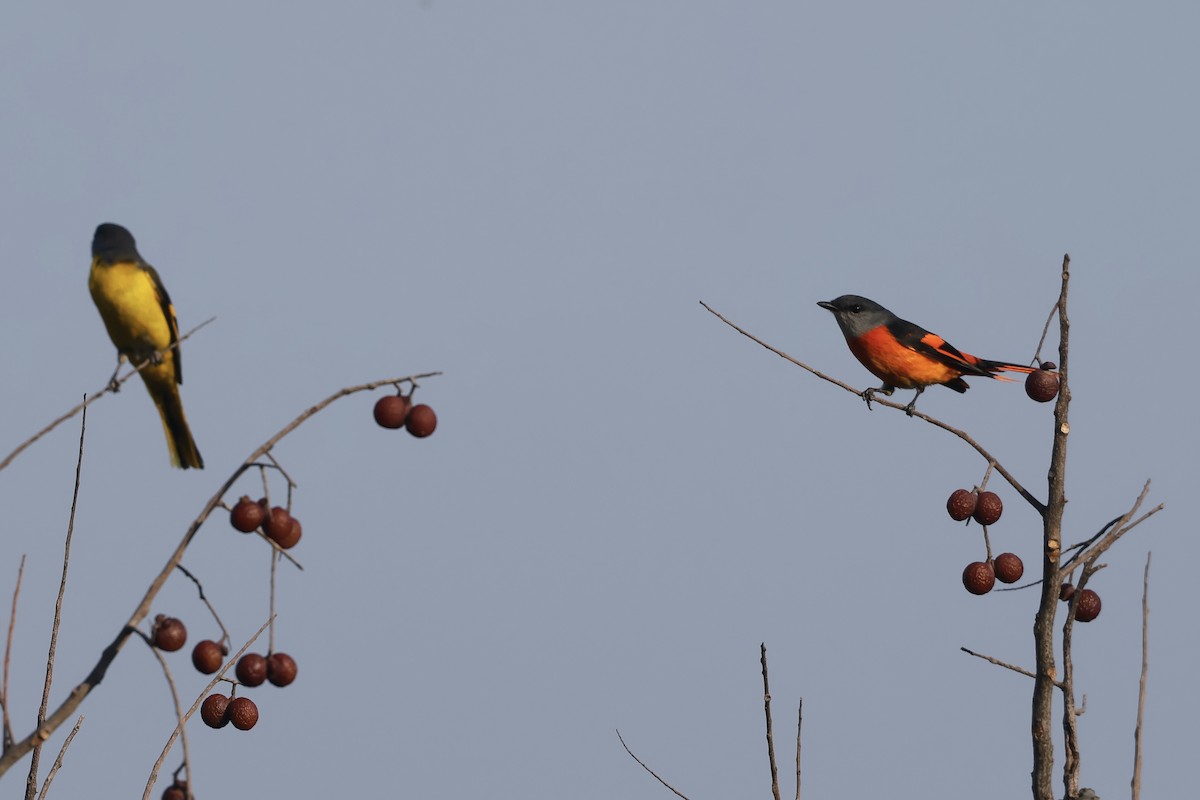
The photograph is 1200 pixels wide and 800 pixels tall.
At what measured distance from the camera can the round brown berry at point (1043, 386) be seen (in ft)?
18.1

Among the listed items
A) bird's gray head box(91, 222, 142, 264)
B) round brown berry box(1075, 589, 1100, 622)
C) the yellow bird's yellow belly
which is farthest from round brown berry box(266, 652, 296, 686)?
bird's gray head box(91, 222, 142, 264)

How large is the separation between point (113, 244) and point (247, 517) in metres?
4.60

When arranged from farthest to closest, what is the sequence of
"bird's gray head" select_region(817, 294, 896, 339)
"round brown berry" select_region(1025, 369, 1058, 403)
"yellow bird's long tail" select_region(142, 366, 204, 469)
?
1. "bird's gray head" select_region(817, 294, 896, 339)
2. "yellow bird's long tail" select_region(142, 366, 204, 469)
3. "round brown berry" select_region(1025, 369, 1058, 403)

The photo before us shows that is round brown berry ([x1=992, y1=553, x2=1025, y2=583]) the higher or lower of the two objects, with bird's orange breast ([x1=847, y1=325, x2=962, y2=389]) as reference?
lower

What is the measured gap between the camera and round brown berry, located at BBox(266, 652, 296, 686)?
11.9 feet

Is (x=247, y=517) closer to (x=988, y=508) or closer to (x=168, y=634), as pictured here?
(x=168, y=634)

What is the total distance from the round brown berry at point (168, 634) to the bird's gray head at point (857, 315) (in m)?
6.52

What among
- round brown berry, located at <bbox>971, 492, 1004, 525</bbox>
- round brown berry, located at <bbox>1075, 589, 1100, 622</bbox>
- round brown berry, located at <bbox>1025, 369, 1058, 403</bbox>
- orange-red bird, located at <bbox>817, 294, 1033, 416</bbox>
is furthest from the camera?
orange-red bird, located at <bbox>817, 294, 1033, 416</bbox>

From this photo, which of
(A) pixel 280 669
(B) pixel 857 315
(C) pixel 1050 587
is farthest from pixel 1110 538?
(B) pixel 857 315

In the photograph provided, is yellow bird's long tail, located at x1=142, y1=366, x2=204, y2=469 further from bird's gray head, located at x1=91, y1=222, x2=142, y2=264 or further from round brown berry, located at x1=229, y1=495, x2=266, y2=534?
round brown berry, located at x1=229, y1=495, x2=266, y2=534

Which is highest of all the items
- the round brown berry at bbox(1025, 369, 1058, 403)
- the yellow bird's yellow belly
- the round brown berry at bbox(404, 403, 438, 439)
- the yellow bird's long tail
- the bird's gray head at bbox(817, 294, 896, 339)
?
the bird's gray head at bbox(817, 294, 896, 339)

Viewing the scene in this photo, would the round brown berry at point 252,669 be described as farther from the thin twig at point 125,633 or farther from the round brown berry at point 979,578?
the round brown berry at point 979,578

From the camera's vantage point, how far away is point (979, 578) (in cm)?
508

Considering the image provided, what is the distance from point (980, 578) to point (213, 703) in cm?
267
